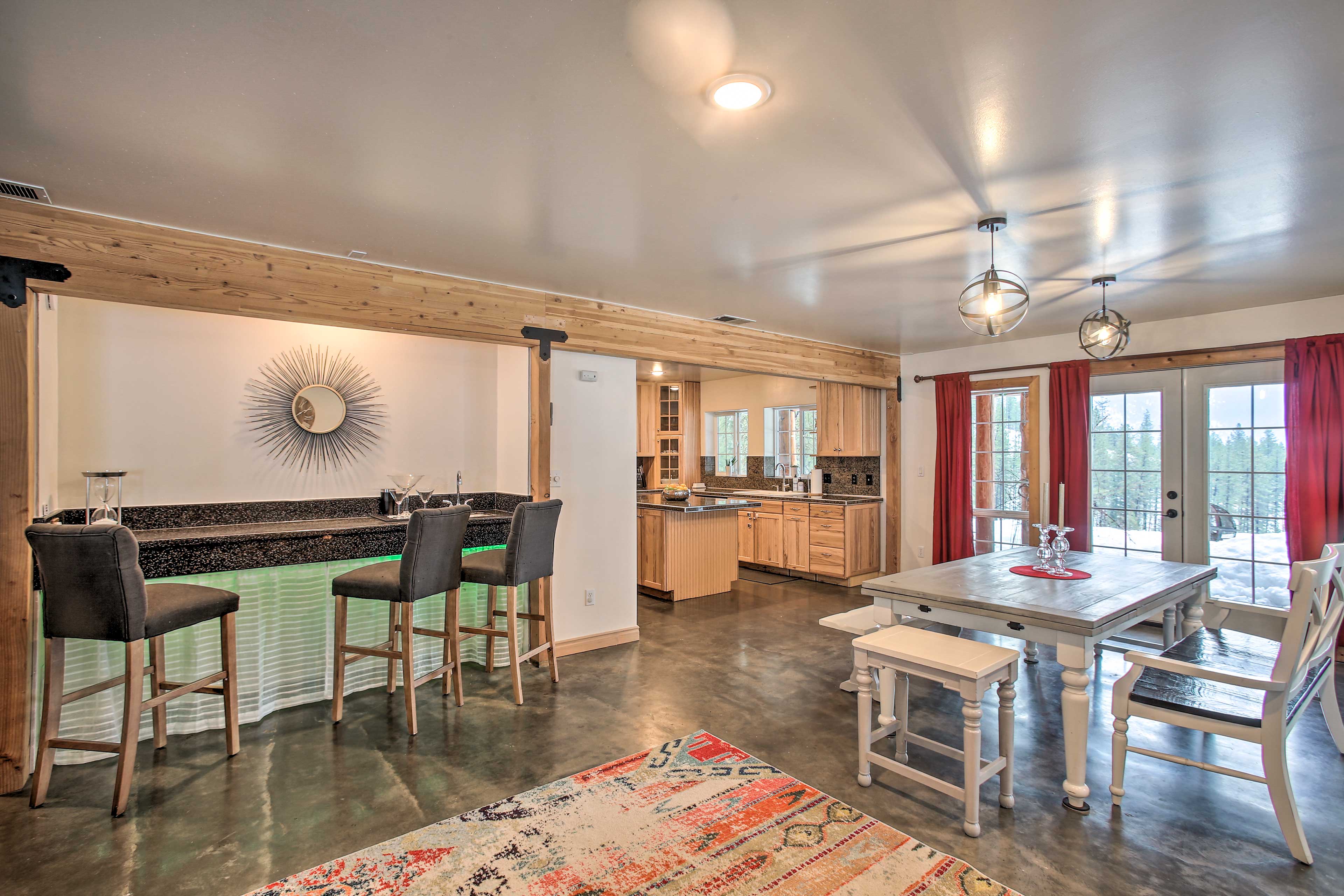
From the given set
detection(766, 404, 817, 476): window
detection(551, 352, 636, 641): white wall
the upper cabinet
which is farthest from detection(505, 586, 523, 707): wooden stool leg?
detection(766, 404, 817, 476): window

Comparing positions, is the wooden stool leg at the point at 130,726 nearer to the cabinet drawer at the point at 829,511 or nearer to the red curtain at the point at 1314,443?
the cabinet drawer at the point at 829,511

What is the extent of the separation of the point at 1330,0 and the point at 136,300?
4271mm

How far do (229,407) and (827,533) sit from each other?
209 inches

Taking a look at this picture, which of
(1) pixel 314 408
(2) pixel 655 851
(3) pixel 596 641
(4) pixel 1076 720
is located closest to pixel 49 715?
(1) pixel 314 408

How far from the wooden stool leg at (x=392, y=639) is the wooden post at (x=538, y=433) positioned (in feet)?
2.64

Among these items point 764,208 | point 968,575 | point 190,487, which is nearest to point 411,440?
point 190,487

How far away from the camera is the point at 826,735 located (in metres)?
3.09

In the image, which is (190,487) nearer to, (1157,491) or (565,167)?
(565,167)

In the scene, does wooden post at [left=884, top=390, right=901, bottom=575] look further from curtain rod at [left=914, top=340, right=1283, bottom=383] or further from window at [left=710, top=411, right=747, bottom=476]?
window at [left=710, top=411, right=747, bottom=476]

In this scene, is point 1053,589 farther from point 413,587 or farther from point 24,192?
point 24,192

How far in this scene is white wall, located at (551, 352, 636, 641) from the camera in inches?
172

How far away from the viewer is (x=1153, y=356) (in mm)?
5188

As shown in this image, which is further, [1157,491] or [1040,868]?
[1157,491]

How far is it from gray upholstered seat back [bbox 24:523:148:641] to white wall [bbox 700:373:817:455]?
612cm
